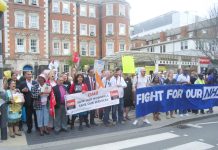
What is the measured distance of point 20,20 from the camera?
151 ft

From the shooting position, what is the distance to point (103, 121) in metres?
11.5

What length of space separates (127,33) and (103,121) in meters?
44.8

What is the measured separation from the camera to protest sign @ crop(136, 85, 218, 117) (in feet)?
37.7

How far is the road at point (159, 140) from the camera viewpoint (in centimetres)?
831

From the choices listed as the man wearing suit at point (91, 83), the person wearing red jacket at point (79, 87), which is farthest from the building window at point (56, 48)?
the person wearing red jacket at point (79, 87)

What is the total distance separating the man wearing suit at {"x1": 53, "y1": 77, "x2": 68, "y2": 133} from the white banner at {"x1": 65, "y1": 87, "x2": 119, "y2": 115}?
16cm

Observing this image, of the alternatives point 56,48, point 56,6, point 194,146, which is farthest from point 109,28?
point 194,146

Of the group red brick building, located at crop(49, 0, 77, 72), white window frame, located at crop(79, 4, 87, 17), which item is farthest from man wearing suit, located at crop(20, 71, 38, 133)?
white window frame, located at crop(79, 4, 87, 17)

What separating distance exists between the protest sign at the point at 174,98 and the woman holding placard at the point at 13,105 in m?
4.11

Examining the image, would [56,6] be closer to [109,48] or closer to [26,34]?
[26,34]

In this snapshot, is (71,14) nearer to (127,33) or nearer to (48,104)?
(127,33)

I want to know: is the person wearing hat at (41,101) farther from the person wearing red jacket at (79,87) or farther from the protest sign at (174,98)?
the protest sign at (174,98)

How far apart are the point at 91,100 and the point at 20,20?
38.2 m

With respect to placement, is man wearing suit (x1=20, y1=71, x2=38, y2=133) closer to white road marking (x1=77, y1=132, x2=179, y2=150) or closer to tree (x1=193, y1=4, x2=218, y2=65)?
white road marking (x1=77, y1=132, x2=179, y2=150)
